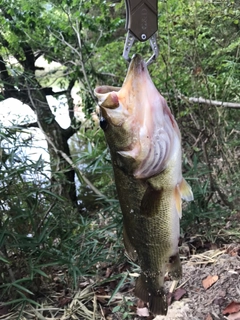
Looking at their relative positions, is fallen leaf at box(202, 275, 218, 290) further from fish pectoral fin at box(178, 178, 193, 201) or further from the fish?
fish pectoral fin at box(178, 178, 193, 201)

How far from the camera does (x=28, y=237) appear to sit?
245 cm

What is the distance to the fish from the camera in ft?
3.95

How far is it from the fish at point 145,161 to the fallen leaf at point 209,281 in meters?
1.15

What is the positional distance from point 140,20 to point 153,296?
1071 mm

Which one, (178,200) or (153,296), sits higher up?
(178,200)

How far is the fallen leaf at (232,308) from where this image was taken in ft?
7.38

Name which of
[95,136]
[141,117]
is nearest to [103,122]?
[141,117]

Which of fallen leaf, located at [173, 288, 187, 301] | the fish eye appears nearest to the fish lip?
the fish eye

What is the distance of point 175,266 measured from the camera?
1487 mm

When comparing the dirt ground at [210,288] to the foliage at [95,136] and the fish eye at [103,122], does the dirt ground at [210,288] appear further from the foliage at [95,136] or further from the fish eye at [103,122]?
the fish eye at [103,122]

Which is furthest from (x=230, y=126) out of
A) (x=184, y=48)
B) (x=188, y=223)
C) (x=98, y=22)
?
(x=98, y=22)

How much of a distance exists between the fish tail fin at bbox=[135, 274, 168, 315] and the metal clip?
2.99 feet

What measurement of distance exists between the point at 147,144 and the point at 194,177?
1.90 meters

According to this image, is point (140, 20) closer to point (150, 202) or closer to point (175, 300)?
point (150, 202)
